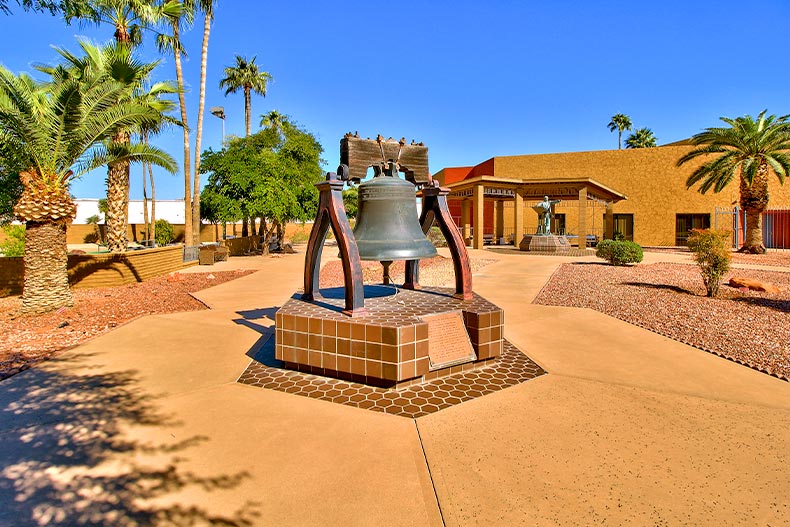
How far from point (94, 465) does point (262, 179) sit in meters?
20.6

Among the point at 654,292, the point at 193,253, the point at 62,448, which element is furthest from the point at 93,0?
the point at 654,292

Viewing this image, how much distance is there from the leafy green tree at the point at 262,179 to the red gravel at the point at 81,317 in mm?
9444

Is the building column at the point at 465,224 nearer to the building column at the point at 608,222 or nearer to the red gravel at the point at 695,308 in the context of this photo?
the building column at the point at 608,222

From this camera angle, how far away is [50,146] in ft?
28.9

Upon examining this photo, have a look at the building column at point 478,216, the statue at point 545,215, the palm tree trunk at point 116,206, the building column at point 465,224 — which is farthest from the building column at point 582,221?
the palm tree trunk at point 116,206

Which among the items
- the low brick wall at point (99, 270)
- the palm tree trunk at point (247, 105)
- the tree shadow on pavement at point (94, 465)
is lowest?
the tree shadow on pavement at point (94, 465)

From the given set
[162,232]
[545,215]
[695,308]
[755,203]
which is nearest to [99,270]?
[695,308]

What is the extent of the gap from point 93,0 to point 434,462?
15.3m

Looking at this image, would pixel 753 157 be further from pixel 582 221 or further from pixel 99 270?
pixel 99 270

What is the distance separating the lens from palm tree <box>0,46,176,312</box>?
27.2ft

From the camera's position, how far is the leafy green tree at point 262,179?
2178cm

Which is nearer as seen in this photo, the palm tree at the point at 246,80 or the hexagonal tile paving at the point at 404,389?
the hexagonal tile paving at the point at 404,389

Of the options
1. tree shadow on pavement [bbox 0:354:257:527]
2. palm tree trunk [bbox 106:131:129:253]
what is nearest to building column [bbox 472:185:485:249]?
palm tree trunk [bbox 106:131:129:253]

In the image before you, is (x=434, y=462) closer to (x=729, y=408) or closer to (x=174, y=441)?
(x=174, y=441)
